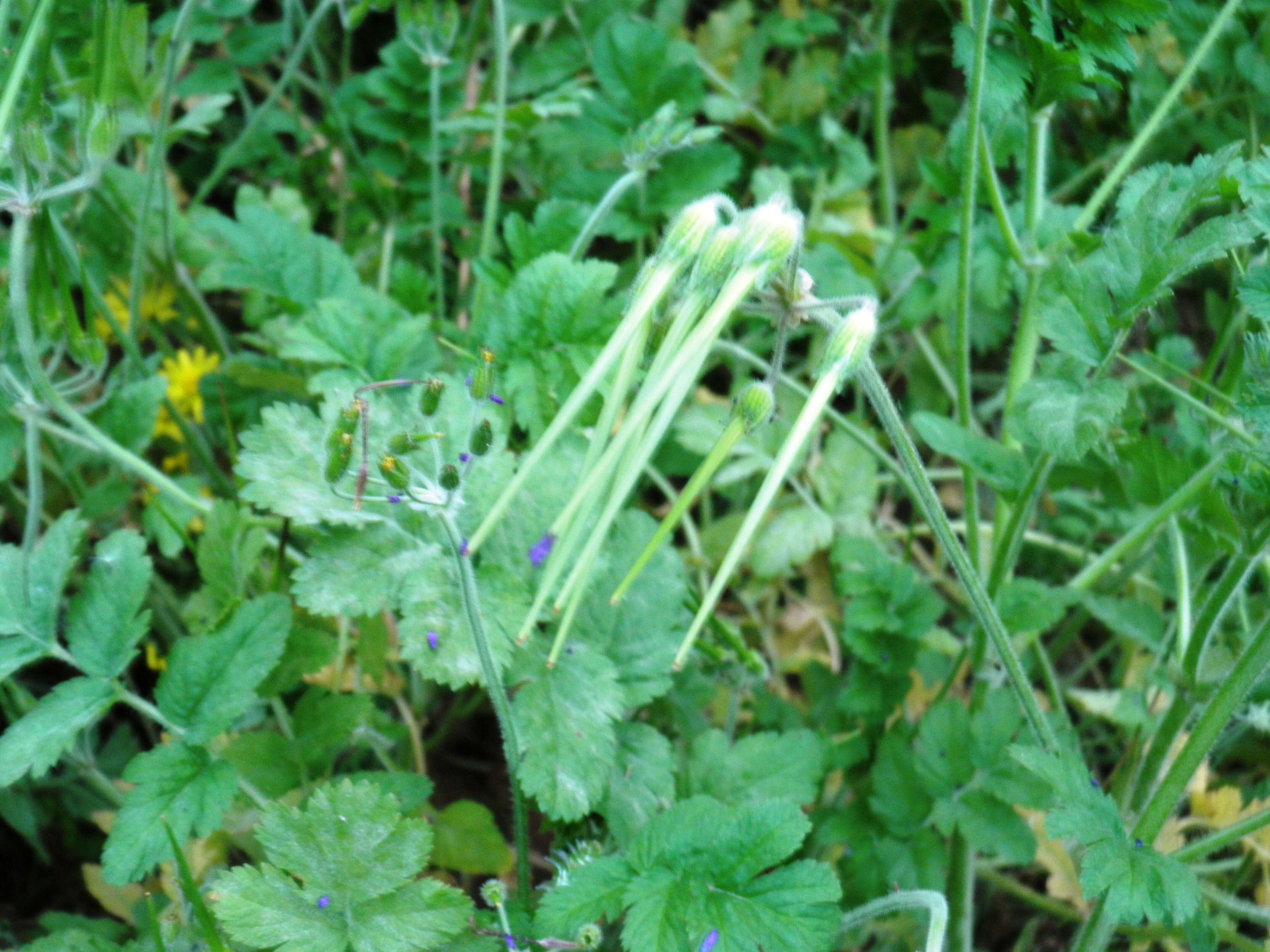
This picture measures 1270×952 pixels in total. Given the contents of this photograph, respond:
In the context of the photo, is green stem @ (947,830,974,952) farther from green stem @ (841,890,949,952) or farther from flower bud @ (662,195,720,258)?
flower bud @ (662,195,720,258)

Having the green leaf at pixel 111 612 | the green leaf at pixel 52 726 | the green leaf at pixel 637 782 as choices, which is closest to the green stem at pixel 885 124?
the green leaf at pixel 637 782

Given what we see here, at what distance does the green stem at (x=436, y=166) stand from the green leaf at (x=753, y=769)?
95cm

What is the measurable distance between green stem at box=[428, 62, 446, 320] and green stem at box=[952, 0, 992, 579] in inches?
37.2

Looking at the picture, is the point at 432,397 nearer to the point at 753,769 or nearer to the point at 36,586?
the point at 36,586

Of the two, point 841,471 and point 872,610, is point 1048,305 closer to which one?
point 872,610

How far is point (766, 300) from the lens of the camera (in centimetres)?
109

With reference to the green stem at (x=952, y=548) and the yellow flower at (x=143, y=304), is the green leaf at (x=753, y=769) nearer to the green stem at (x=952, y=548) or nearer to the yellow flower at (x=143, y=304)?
the green stem at (x=952, y=548)

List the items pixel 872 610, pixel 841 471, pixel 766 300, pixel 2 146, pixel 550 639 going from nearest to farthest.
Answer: pixel 766 300
pixel 2 146
pixel 550 639
pixel 872 610
pixel 841 471

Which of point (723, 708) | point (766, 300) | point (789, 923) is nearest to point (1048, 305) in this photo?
point (766, 300)

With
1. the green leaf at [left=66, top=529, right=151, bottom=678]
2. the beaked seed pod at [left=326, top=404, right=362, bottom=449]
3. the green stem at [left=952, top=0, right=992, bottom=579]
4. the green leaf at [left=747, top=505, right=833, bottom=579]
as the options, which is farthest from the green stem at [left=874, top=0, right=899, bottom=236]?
the green leaf at [left=66, top=529, right=151, bottom=678]

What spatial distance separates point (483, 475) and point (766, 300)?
17.8 inches

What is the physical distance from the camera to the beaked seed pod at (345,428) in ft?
3.54

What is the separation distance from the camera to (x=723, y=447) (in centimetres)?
93

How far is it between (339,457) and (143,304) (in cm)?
137
